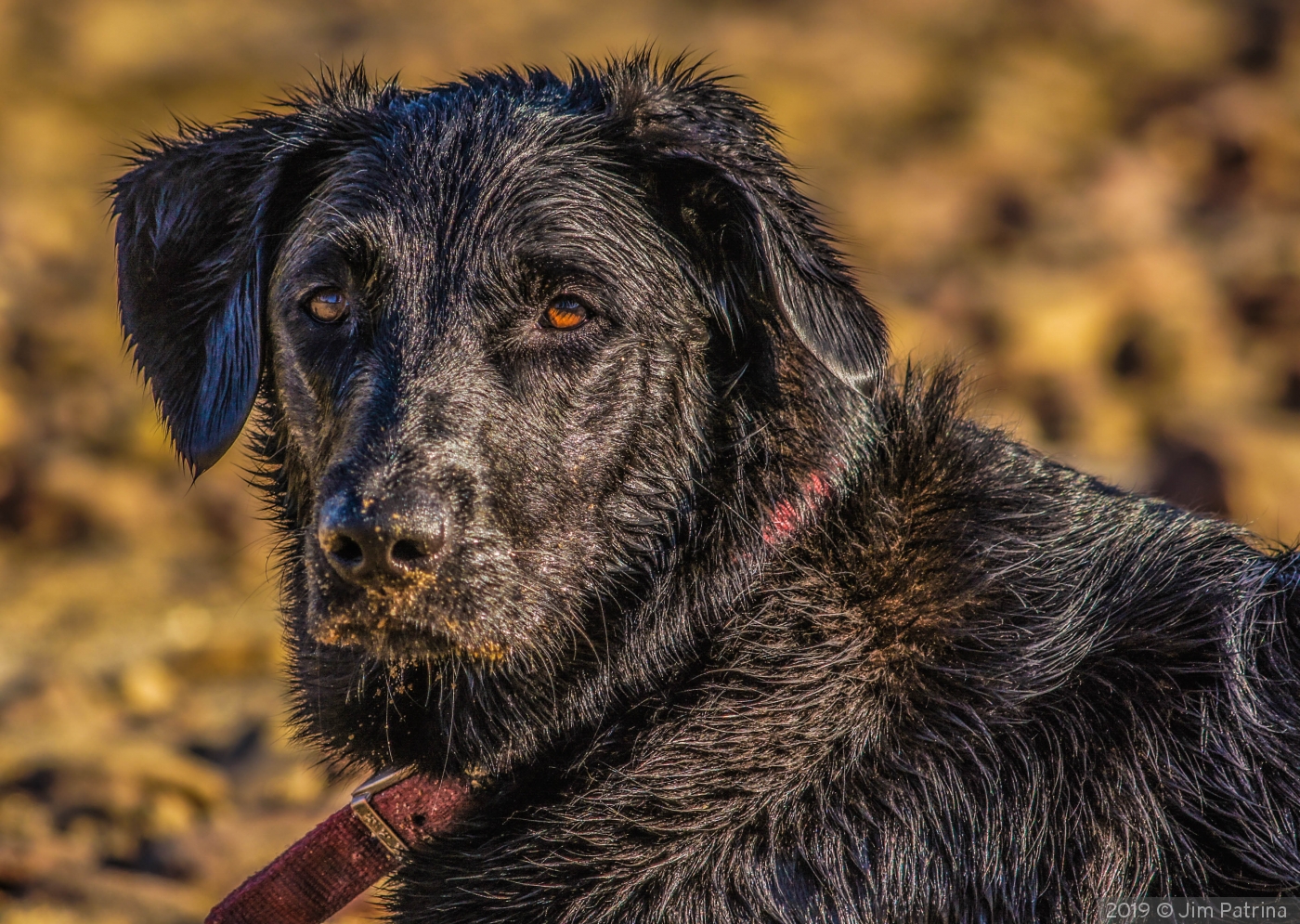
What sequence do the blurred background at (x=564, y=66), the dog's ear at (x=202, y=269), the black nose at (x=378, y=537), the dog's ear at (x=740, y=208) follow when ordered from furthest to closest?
the blurred background at (x=564, y=66)
the dog's ear at (x=202, y=269)
the dog's ear at (x=740, y=208)
the black nose at (x=378, y=537)

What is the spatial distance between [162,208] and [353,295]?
66cm

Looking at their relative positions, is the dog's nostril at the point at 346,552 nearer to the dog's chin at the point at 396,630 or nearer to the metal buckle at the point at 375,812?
Result: the dog's chin at the point at 396,630

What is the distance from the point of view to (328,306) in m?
2.89

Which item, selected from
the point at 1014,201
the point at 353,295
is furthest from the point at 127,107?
the point at 353,295

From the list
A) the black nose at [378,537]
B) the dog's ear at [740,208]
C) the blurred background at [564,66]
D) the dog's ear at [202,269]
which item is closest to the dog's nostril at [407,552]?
the black nose at [378,537]

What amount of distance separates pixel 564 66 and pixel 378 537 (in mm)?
9647

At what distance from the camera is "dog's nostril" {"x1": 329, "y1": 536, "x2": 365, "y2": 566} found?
2473 mm

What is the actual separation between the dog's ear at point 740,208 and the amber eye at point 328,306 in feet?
2.52

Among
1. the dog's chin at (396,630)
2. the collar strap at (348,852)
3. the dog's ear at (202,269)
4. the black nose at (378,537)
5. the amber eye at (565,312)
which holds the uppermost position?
the dog's ear at (202,269)

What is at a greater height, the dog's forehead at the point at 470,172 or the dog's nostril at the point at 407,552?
the dog's forehead at the point at 470,172

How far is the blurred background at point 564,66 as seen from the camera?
4766mm

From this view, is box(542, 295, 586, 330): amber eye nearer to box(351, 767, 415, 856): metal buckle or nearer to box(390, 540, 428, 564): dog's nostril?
box(390, 540, 428, 564): dog's nostril

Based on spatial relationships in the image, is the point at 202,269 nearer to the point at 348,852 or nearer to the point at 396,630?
the point at 396,630

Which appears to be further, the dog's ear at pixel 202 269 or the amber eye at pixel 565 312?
the dog's ear at pixel 202 269
